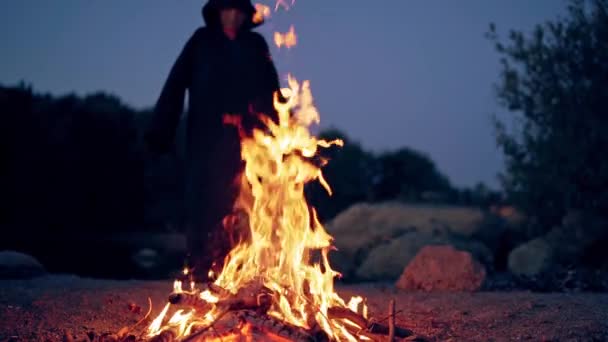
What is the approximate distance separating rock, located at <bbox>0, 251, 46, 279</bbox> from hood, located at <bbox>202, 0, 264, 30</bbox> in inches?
146

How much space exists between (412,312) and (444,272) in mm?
2038

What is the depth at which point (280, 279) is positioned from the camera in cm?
Result: 536

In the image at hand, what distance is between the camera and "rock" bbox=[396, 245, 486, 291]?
8.45m

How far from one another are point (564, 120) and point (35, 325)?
10549 mm

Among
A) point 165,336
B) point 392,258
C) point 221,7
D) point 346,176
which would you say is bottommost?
point 165,336

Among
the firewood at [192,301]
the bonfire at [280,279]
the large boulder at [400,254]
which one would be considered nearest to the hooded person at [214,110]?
the bonfire at [280,279]

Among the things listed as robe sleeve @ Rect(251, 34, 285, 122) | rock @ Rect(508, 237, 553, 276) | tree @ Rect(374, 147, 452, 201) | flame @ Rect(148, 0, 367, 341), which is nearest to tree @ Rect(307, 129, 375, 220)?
tree @ Rect(374, 147, 452, 201)

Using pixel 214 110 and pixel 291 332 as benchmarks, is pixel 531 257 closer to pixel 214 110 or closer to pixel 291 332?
pixel 214 110

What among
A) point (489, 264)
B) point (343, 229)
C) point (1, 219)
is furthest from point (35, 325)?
point (1, 219)

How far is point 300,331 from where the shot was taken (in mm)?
4691

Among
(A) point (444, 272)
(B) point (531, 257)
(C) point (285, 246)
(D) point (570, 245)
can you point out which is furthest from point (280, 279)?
(D) point (570, 245)

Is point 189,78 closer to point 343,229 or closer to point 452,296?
point 452,296

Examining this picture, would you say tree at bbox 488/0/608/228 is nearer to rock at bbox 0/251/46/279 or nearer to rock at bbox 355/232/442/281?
rock at bbox 355/232/442/281

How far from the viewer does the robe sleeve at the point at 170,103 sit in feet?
25.3
